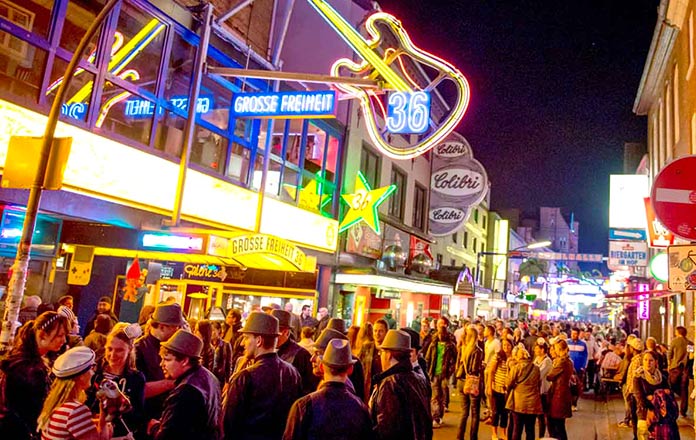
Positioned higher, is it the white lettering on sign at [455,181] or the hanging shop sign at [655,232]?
the white lettering on sign at [455,181]

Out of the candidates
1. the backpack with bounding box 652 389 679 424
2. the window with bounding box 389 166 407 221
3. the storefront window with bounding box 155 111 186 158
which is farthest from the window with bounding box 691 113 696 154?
the storefront window with bounding box 155 111 186 158

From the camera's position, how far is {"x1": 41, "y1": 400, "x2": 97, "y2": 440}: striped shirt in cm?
318

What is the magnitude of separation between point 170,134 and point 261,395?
9.34 metres

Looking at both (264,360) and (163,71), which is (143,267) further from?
(264,360)

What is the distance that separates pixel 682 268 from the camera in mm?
5473

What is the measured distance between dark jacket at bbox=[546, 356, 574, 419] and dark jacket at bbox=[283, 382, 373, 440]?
6.03m

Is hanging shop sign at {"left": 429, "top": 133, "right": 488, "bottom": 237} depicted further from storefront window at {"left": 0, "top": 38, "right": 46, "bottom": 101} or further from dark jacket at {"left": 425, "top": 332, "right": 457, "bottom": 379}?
storefront window at {"left": 0, "top": 38, "right": 46, "bottom": 101}

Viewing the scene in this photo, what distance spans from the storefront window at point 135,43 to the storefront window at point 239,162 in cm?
300

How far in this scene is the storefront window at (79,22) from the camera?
35.1ft

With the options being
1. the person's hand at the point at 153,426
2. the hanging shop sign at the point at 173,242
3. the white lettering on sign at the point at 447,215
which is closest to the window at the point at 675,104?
the white lettering on sign at the point at 447,215

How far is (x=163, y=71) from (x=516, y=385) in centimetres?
942

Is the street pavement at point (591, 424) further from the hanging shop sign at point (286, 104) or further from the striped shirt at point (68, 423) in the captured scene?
the striped shirt at point (68, 423)

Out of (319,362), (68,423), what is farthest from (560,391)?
(68,423)

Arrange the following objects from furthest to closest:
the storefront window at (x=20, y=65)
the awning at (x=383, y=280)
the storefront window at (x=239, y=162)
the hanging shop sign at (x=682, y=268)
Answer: the awning at (x=383, y=280) → the storefront window at (x=239, y=162) → the storefront window at (x=20, y=65) → the hanging shop sign at (x=682, y=268)
